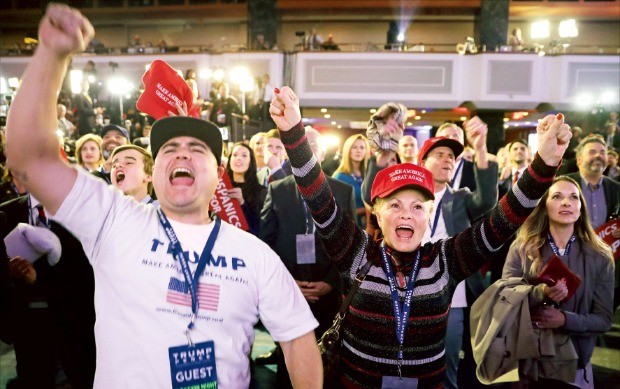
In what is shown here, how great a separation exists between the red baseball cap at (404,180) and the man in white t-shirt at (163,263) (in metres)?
0.64

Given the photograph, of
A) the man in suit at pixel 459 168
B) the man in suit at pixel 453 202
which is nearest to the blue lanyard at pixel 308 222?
the man in suit at pixel 453 202

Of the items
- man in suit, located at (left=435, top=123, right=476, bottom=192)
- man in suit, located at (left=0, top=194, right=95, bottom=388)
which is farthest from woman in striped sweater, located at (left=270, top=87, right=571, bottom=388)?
man in suit, located at (left=435, top=123, right=476, bottom=192)

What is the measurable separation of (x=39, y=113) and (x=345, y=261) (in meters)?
1.20

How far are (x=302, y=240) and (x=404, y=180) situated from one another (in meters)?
1.58

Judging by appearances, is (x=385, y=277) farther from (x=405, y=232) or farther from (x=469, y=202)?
(x=469, y=202)

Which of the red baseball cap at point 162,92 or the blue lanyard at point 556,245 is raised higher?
the red baseball cap at point 162,92

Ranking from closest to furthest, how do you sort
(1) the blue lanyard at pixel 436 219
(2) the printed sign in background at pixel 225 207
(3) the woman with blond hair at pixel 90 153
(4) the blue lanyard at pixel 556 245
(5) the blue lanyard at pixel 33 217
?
(4) the blue lanyard at pixel 556 245, (1) the blue lanyard at pixel 436 219, (5) the blue lanyard at pixel 33 217, (2) the printed sign in background at pixel 225 207, (3) the woman with blond hair at pixel 90 153

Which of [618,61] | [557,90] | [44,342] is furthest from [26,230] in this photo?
[618,61]

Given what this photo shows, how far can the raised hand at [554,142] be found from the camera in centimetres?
183

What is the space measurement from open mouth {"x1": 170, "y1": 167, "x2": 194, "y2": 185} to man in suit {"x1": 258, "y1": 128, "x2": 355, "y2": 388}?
6.20 ft

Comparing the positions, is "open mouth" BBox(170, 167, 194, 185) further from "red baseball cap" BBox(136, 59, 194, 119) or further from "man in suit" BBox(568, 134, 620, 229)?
"man in suit" BBox(568, 134, 620, 229)

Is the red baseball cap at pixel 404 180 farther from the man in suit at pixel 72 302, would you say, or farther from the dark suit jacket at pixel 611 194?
the dark suit jacket at pixel 611 194

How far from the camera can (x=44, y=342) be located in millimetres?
3232

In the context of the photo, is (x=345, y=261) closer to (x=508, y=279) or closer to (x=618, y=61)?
(x=508, y=279)
